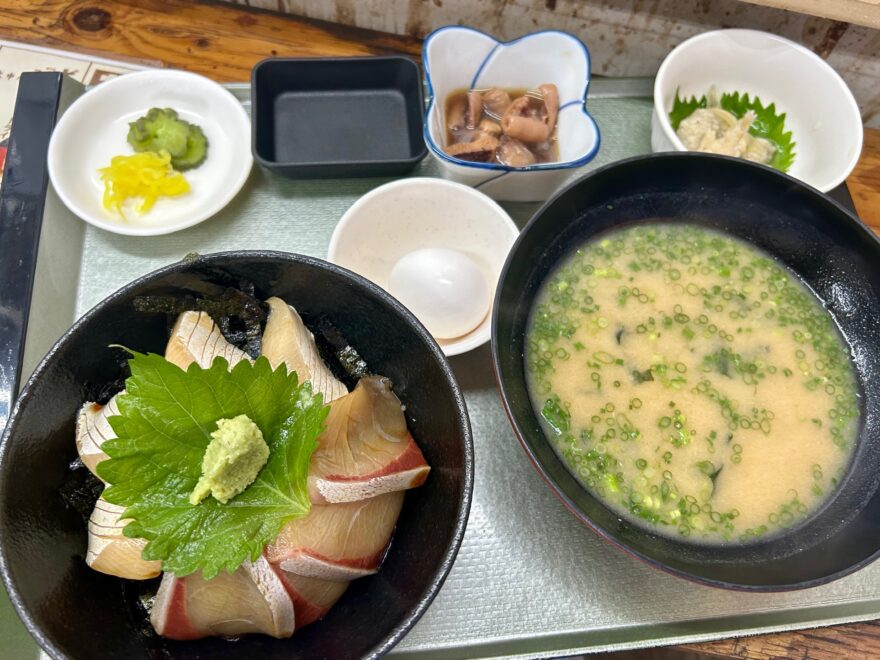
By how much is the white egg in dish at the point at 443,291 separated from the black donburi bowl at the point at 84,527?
32 cm

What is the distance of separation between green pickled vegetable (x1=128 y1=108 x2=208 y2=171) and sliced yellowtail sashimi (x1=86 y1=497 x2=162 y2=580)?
116 centimetres

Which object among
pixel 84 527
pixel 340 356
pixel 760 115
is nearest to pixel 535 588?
pixel 340 356

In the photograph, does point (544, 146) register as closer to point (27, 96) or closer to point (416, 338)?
point (416, 338)

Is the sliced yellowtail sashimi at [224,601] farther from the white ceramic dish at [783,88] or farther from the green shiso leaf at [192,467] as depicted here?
the white ceramic dish at [783,88]

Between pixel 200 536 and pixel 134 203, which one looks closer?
pixel 200 536

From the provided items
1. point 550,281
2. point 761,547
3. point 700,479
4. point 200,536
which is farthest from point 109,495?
point 761,547

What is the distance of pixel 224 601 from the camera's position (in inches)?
41.4

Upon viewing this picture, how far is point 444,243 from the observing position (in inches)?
70.4

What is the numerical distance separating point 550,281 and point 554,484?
20.3 inches

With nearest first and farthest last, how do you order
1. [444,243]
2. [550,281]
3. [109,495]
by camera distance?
[109,495] → [550,281] → [444,243]

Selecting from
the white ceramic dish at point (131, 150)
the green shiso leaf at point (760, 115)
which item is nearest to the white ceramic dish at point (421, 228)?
the white ceramic dish at point (131, 150)

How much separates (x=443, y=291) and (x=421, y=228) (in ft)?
0.83

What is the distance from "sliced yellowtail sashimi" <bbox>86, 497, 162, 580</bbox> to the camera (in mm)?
1054

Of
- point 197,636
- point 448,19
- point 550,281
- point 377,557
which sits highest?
point 448,19
